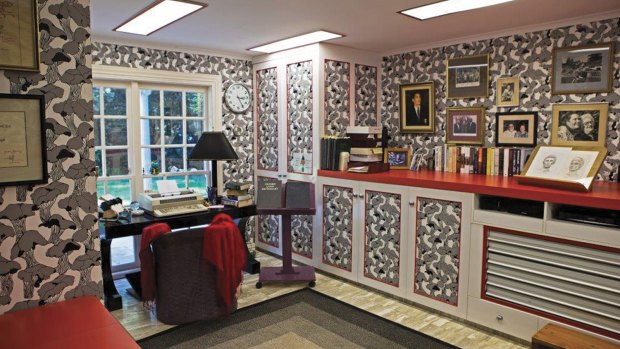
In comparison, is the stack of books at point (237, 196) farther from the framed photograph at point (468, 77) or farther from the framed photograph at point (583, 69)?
the framed photograph at point (583, 69)

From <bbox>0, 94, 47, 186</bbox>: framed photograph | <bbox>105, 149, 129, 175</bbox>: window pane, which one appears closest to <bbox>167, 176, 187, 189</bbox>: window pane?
<bbox>105, 149, 129, 175</bbox>: window pane

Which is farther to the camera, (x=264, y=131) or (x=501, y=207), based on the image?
(x=264, y=131)

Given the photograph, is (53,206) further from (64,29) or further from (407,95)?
(407,95)

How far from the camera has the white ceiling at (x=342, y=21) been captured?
304 centimetres

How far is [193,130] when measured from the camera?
4941mm

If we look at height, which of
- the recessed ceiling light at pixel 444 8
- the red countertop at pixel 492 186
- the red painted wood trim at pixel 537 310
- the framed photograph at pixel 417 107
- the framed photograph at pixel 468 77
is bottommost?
the red painted wood trim at pixel 537 310

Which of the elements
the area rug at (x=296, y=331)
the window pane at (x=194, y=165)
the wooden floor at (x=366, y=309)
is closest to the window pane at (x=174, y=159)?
the window pane at (x=194, y=165)

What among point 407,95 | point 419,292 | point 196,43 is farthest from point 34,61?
point 407,95

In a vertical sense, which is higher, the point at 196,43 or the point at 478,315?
the point at 196,43

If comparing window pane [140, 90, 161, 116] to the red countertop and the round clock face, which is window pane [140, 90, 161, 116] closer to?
the round clock face

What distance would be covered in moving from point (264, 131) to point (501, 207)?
2.86m

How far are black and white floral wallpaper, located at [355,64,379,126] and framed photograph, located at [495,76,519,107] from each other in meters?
1.34

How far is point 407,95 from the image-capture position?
15.0 feet

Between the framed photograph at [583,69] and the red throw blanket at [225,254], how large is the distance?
112 inches
